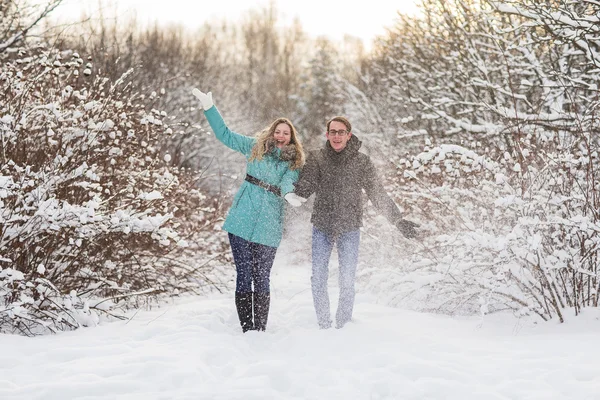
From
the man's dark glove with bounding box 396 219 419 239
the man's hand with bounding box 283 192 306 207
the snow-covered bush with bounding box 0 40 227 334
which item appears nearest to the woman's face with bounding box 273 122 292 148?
the man's hand with bounding box 283 192 306 207

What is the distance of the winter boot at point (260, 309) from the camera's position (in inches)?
176

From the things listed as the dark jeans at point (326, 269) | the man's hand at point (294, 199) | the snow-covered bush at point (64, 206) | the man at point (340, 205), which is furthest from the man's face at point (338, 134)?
the snow-covered bush at point (64, 206)

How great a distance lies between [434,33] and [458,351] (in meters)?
7.90

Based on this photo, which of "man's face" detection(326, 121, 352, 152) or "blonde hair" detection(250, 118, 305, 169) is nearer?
"blonde hair" detection(250, 118, 305, 169)

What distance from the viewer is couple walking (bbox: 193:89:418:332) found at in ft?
14.6


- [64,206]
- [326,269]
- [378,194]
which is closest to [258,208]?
[326,269]

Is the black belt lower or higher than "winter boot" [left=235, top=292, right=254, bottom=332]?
higher

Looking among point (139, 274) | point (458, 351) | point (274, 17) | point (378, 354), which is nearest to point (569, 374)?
point (458, 351)

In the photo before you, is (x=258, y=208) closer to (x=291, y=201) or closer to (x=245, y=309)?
(x=291, y=201)

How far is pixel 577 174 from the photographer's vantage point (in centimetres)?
471

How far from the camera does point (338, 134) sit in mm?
4586

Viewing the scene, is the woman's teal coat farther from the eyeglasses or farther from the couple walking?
the eyeglasses

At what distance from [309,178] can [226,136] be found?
730 mm

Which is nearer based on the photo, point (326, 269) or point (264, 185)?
point (264, 185)
